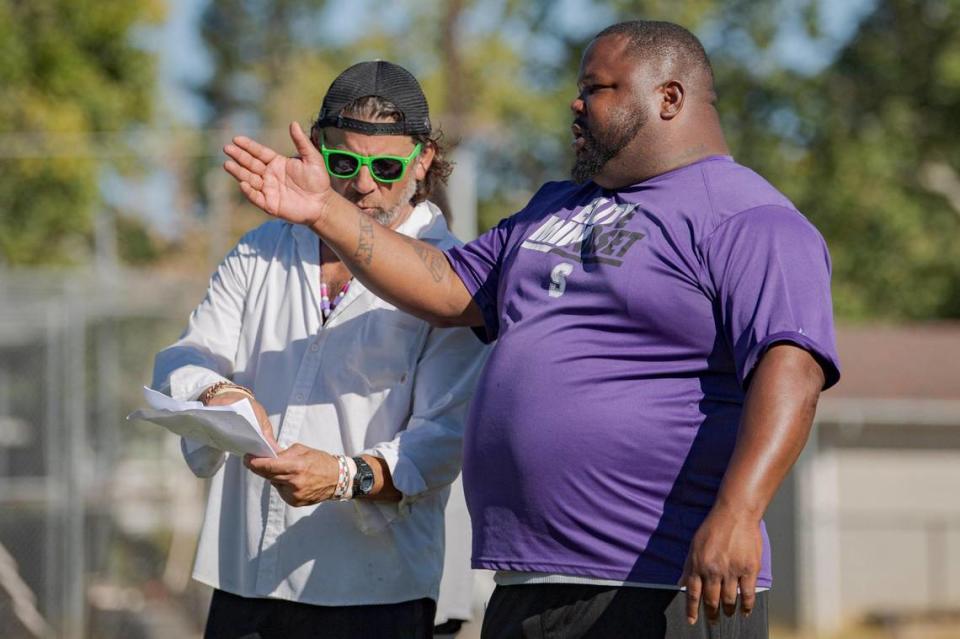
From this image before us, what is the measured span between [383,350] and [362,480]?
380mm

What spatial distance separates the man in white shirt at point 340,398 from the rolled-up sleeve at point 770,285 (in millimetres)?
886

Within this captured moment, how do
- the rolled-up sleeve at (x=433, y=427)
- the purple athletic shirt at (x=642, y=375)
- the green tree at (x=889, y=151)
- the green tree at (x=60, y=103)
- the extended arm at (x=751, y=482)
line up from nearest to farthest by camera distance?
the extended arm at (x=751, y=482), the purple athletic shirt at (x=642, y=375), the rolled-up sleeve at (x=433, y=427), the green tree at (x=60, y=103), the green tree at (x=889, y=151)

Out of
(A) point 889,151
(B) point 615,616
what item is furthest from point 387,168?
(A) point 889,151

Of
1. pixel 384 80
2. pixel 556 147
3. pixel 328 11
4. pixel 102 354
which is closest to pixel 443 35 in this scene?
pixel 556 147

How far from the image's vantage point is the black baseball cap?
3.74 m

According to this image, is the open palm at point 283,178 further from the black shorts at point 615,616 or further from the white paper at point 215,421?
the black shorts at point 615,616

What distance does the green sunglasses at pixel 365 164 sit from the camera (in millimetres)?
3719

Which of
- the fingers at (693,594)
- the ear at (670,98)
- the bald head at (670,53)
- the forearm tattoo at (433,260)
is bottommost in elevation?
the fingers at (693,594)

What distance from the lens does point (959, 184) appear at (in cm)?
2688

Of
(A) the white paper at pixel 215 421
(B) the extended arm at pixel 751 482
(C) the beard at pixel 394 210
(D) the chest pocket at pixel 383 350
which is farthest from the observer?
(C) the beard at pixel 394 210

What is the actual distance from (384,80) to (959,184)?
24.9m

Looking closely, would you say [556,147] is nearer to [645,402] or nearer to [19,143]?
[19,143]

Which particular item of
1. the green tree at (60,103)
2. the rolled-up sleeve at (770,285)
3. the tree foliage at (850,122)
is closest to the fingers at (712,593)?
the rolled-up sleeve at (770,285)

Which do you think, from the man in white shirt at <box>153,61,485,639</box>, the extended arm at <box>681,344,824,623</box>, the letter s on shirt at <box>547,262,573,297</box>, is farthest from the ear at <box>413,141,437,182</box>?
the extended arm at <box>681,344,824,623</box>
